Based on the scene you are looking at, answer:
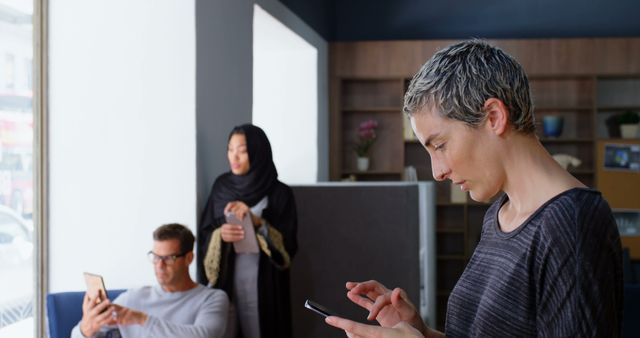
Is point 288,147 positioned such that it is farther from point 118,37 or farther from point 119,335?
point 119,335

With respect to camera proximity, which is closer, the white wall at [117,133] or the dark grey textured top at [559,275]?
the dark grey textured top at [559,275]

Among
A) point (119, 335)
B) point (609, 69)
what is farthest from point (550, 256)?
point (609, 69)

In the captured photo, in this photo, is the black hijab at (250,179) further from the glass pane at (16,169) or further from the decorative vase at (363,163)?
the decorative vase at (363,163)

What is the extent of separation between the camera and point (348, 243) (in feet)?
15.6

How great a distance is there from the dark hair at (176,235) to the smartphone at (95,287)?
348 mm

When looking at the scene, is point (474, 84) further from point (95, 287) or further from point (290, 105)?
point (290, 105)

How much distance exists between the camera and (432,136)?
1.26m

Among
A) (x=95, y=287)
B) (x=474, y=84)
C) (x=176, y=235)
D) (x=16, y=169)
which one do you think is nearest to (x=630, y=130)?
(x=176, y=235)

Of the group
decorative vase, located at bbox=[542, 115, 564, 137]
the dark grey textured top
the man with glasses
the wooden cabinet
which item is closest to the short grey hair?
the dark grey textured top

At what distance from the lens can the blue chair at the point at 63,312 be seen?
3316 millimetres

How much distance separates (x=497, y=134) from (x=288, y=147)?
222 inches

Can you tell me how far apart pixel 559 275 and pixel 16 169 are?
282 cm

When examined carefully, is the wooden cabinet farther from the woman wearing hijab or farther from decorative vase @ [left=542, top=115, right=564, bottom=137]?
the woman wearing hijab

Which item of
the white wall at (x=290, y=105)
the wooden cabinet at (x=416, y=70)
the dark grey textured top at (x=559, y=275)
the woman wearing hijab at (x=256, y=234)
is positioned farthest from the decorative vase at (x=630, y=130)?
the dark grey textured top at (x=559, y=275)
